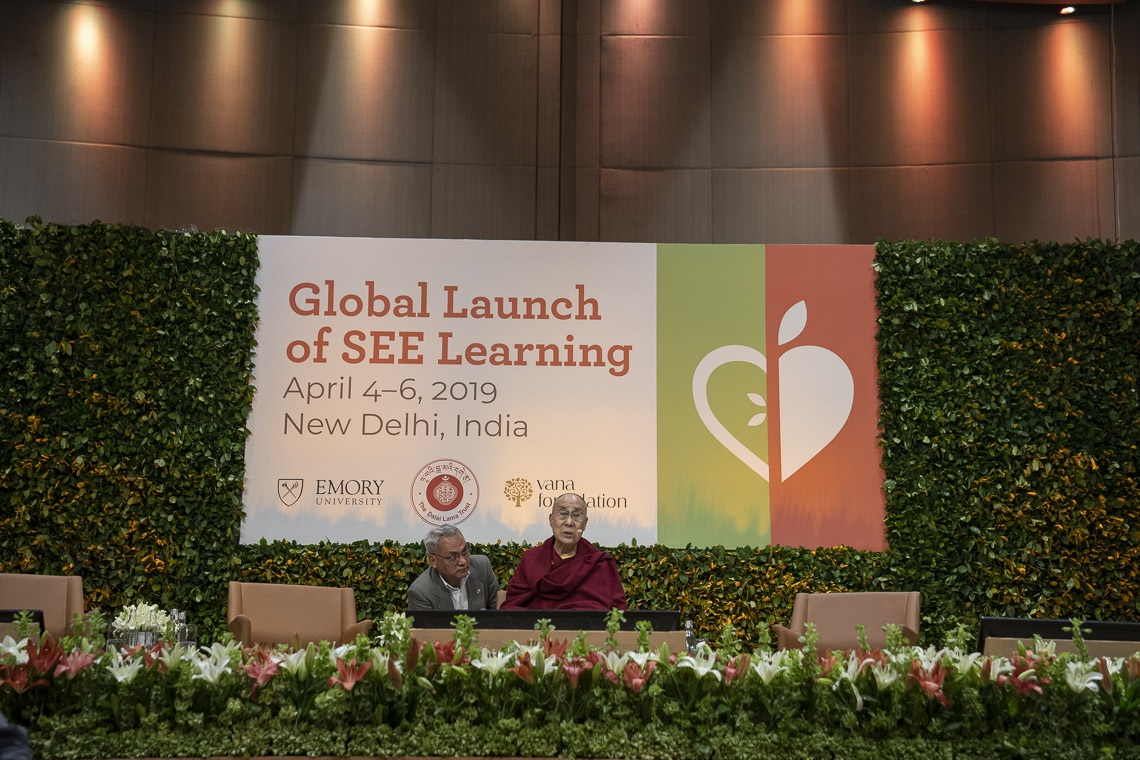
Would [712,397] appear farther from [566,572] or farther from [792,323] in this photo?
[566,572]

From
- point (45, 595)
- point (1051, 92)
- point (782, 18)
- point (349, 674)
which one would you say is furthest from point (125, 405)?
point (1051, 92)

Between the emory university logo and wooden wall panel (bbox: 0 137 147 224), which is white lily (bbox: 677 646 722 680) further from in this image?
wooden wall panel (bbox: 0 137 147 224)

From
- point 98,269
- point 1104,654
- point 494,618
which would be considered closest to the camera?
point 1104,654

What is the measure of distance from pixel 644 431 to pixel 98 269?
3.28 m

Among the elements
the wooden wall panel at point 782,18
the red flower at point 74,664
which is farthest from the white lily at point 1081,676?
the wooden wall panel at point 782,18

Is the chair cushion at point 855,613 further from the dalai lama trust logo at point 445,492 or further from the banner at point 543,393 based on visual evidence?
the dalai lama trust logo at point 445,492

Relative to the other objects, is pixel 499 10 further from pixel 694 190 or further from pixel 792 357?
pixel 792 357

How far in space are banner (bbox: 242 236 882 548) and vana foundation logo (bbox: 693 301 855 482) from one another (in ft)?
0.04

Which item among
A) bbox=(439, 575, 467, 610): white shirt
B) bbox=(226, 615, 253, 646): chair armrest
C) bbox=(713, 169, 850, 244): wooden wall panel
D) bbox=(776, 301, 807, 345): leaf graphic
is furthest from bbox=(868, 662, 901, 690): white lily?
bbox=(713, 169, 850, 244): wooden wall panel

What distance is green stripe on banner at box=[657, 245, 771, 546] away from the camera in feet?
21.1

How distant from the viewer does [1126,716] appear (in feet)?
7.66

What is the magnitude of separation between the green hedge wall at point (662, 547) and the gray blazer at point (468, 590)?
0.56 meters

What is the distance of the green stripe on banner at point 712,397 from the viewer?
642 centimetres

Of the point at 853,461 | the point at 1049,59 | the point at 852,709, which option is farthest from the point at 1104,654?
the point at 1049,59
